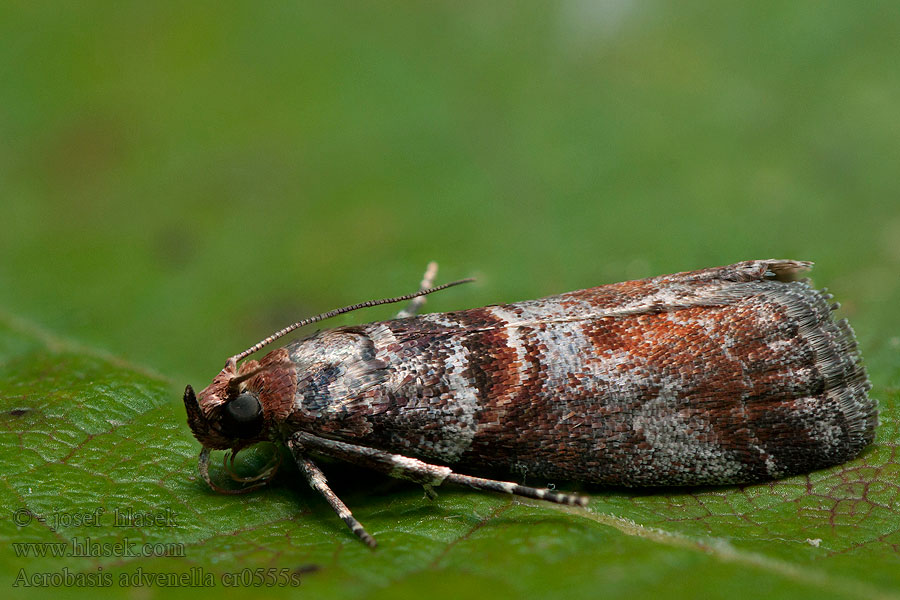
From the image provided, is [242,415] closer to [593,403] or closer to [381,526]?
[381,526]

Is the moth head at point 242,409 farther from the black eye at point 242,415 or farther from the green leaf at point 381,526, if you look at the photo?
the green leaf at point 381,526

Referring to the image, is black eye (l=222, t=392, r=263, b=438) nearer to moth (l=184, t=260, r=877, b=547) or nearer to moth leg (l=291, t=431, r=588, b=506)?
moth (l=184, t=260, r=877, b=547)

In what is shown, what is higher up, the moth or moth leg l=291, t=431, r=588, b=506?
the moth

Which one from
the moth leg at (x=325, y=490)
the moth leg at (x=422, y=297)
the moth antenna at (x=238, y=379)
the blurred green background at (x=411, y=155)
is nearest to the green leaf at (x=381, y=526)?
the moth leg at (x=325, y=490)

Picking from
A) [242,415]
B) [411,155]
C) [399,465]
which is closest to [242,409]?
[242,415]

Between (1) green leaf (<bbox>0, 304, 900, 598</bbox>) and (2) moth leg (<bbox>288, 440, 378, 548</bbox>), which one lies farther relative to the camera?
(2) moth leg (<bbox>288, 440, 378, 548</bbox>)

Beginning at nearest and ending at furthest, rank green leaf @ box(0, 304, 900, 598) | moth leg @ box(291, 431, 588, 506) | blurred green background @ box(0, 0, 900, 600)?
green leaf @ box(0, 304, 900, 598) → moth leg @ box(291, 431, 588, 506) → blurred green background @ box(0, 0, 900, 600)

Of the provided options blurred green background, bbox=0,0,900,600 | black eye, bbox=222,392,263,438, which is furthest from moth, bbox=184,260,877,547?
blurred green background, bbox=0,0,900,600

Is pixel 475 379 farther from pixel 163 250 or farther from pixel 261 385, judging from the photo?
pixel 163 250
